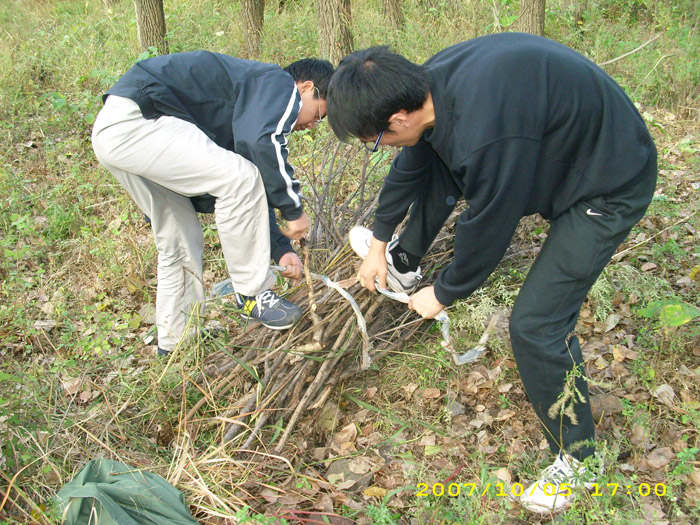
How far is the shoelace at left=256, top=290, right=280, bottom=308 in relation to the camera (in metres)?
2.95

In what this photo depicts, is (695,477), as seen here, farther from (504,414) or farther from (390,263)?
(390,263)

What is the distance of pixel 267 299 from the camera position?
2.97m

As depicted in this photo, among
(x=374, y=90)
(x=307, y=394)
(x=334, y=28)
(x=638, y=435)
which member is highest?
(x=374, y=90)

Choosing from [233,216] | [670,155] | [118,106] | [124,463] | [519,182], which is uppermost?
[118,106]

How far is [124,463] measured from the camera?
248 centimetres

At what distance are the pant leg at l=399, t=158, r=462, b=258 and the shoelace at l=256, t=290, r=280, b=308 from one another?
738 millimetres

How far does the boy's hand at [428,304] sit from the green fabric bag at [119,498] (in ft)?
4.19

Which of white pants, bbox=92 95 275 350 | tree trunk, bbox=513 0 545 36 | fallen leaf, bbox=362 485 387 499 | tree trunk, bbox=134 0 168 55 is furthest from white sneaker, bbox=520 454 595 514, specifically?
tree trunk, bbox=134 0 168 55

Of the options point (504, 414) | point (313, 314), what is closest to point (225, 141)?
point (313, 314)

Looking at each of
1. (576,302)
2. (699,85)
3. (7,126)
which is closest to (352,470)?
(576,302)

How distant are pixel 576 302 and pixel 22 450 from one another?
2.48 meters

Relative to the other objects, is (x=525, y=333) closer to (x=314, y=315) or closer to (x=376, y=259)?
(x=376, y=259)

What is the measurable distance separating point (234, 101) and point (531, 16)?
400cm

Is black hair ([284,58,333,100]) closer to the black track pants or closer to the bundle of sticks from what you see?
the bundle of sticks
